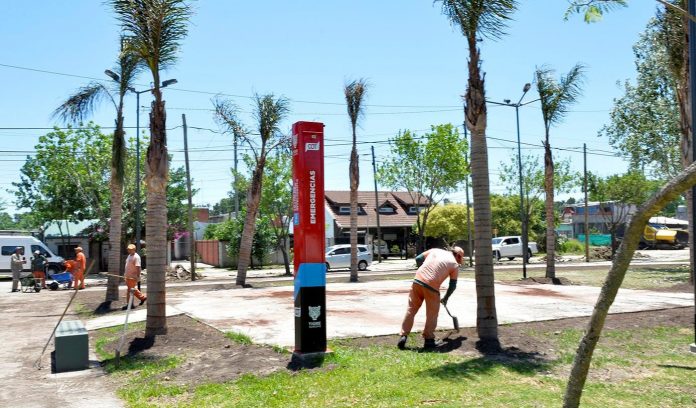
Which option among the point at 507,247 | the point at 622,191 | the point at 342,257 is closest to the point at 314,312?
the point at 342,257

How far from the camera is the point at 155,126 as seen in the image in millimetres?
10906

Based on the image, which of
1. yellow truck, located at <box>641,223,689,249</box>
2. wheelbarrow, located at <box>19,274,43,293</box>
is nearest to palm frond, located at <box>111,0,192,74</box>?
wheelbarrow, located at <box>19,274,43,293</box>

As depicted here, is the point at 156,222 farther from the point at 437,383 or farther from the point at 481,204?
the point at 437,383

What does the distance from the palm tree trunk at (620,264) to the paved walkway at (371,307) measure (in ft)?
19.4

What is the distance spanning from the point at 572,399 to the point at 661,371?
4236 mm

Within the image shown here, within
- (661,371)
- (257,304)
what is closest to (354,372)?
(661,371)

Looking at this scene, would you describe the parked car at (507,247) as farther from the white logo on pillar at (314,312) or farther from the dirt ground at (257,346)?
the white logo on pillar at (314,312)

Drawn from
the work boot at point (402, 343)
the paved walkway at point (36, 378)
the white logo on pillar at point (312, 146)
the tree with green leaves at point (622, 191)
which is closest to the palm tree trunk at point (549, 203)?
the work boot at point (402, 343)

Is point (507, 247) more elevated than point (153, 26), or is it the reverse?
point (153, 26)

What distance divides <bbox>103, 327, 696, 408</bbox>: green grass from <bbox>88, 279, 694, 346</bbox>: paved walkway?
212 cm

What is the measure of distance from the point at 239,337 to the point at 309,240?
2.51m

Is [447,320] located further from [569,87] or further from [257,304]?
[569,87]

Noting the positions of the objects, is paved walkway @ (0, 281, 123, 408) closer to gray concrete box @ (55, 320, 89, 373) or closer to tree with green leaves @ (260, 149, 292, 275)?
gray concrete box @ (55, 320, 89, 373)

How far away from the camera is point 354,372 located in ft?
24.6
